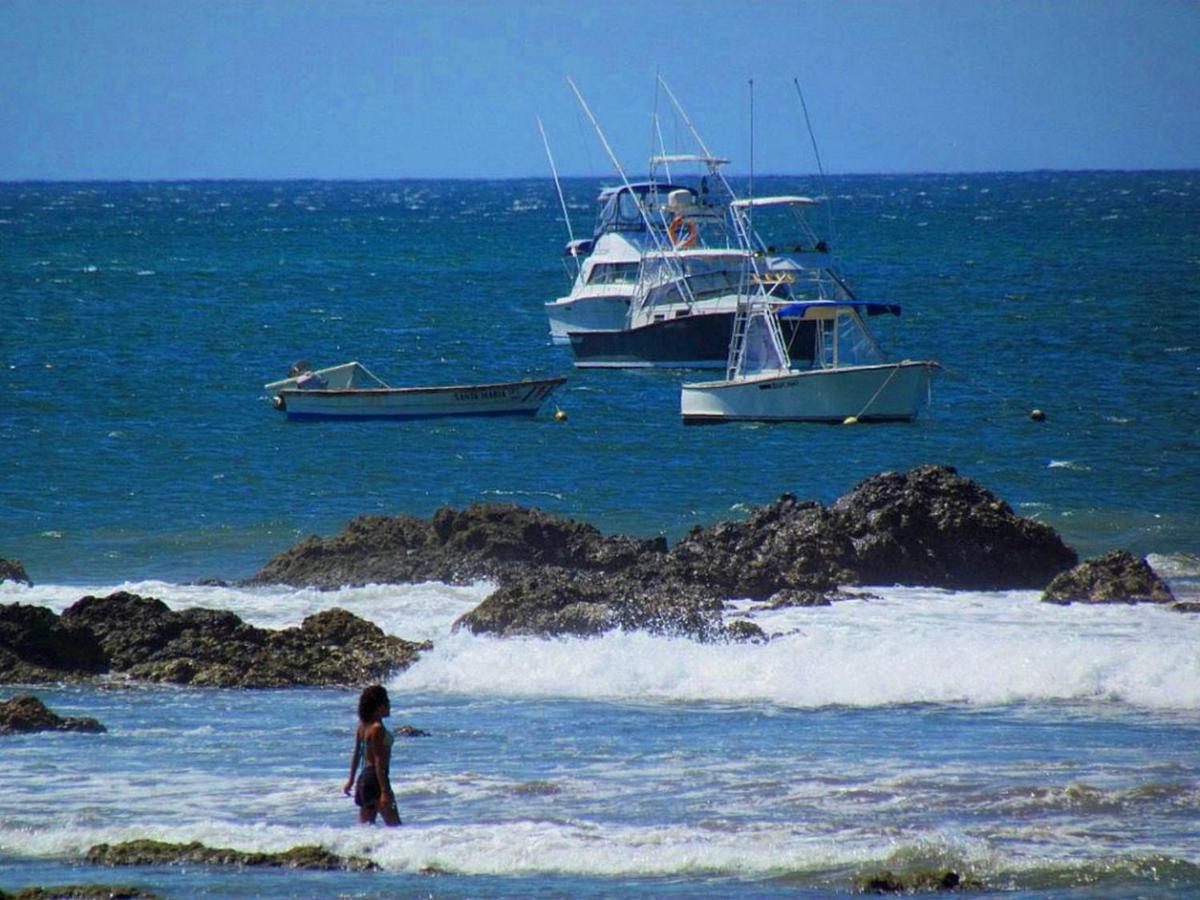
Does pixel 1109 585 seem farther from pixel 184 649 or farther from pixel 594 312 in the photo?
pixel 594 312

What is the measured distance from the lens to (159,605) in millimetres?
18016

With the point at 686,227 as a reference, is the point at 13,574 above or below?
below

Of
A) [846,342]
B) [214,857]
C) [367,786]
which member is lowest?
[214,857]

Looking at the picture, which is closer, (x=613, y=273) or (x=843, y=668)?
(x=843, y=668)

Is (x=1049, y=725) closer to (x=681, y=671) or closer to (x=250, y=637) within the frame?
(x=681, y=671)

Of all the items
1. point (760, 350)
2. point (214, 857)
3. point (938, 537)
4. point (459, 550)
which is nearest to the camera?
point (214, 857)

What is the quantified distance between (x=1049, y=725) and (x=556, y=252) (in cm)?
9571

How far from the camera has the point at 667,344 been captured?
161 ft

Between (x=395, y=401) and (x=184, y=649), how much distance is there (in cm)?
2309

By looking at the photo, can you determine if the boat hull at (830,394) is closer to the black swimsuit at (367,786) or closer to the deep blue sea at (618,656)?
the deep blue sea at (618,656)

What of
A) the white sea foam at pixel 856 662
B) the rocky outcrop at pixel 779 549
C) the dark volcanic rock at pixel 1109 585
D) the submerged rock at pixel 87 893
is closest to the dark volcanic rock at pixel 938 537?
the rocky outcrop at pixel 779 549

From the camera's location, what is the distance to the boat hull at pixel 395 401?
40062 mm

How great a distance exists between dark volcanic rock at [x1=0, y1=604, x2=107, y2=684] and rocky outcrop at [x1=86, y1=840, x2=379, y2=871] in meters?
5.56

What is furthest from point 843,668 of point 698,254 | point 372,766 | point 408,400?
point 698,254
